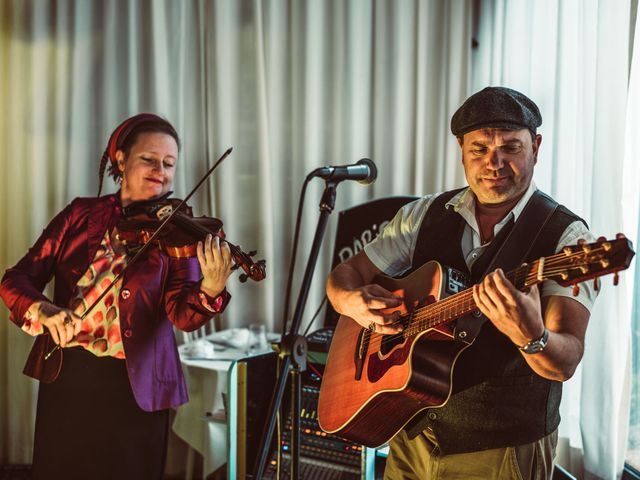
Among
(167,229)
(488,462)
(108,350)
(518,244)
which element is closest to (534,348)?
(518,244)

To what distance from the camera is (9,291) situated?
2129 mm

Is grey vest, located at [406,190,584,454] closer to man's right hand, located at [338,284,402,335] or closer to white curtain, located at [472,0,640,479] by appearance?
man's right hand, located at [338,284,402,335]

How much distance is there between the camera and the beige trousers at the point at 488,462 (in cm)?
158

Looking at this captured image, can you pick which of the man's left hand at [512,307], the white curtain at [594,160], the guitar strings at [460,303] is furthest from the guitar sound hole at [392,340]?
the white curtain at [594,160]

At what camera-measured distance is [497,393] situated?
1.58 meters

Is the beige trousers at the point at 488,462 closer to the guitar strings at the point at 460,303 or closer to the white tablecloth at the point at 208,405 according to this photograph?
the guitar strings at the point at 460,303

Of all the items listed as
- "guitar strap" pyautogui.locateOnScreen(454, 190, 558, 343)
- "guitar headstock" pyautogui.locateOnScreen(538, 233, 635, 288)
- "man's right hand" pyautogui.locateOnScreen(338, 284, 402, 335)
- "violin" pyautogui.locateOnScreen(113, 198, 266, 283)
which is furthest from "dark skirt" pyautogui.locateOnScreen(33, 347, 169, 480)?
"guitar headstock" pyautogui.locateOnScreen(538, 233, 635, 288)

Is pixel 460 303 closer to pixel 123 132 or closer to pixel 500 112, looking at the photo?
pixel 500 112

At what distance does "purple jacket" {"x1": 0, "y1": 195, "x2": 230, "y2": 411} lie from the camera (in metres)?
2.08

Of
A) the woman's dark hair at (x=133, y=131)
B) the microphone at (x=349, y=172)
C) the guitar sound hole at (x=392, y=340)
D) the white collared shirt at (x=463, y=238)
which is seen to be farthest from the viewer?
the woman's dark hair at (x=133, y=131)

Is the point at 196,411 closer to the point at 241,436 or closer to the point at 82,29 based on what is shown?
the point at 241,436

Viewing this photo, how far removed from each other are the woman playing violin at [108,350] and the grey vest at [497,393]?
0.76 m

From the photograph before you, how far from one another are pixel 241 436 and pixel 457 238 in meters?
1.05

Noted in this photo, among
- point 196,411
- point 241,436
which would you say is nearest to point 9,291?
point 241,436
